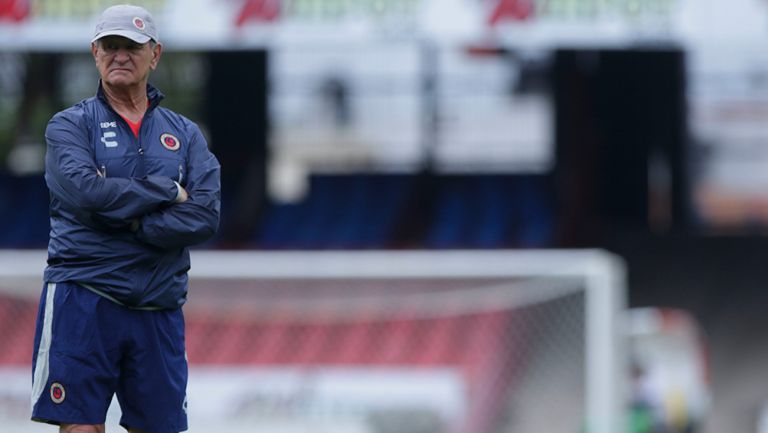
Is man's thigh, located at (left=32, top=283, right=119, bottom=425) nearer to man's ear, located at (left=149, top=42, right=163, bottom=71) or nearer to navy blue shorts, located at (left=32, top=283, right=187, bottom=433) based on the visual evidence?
navy blue shorts, located at (left=32, top=283, right=187, bottom=433)

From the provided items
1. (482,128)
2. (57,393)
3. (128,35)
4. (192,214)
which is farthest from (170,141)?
(482,128)

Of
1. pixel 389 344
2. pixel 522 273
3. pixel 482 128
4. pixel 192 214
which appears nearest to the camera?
pixel 192 214

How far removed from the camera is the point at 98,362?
3.91m

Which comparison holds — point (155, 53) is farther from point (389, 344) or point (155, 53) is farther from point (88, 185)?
point (389, 344)

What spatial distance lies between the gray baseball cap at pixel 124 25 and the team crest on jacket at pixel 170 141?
10.6 inches

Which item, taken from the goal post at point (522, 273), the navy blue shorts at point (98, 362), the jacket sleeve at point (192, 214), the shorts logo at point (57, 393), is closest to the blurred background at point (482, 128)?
the goal post at point (522, 273)

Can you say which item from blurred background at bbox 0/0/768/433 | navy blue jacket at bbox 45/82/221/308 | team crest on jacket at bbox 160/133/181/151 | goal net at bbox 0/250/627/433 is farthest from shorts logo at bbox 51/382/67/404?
blurred background at bbox 0/0/768/433

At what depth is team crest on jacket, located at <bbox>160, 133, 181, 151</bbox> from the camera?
4.04 metres

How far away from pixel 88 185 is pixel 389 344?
14.5ft

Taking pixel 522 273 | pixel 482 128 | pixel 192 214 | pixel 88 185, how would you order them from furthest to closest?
1. pixel 482 128
2. pixel 522 273
3. pixel 192 214
4. pixel 88 185

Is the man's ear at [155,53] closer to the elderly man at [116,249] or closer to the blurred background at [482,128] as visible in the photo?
the elderly man at [116,249]

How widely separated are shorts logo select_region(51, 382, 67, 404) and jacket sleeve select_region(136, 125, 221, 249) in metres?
0.42

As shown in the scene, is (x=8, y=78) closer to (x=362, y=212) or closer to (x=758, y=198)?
(x=362, y=212)

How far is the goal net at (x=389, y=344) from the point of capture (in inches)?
307
